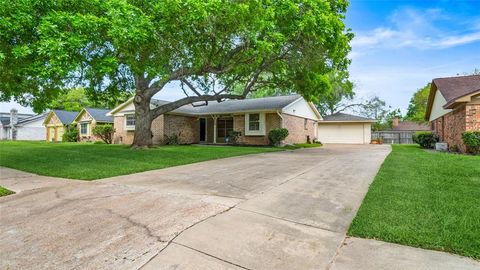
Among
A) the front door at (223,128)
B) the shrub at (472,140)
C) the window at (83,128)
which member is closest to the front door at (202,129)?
the front door at (223,128)

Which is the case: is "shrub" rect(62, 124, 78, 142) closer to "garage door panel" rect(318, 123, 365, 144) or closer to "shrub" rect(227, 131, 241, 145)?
"shrub" rect(227, 131, 241, 145)

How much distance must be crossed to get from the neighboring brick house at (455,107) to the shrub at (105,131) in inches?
942

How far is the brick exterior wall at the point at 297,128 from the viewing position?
63.8 feet

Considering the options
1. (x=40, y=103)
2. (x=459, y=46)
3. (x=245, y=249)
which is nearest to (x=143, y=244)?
(x=245, y=249)

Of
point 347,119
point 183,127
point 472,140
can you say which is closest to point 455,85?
point 472,140

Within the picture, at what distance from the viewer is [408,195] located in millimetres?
4730

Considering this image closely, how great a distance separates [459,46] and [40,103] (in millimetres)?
23954

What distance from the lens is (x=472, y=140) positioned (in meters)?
11.5

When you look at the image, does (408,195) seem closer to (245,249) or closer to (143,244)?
(245,249)

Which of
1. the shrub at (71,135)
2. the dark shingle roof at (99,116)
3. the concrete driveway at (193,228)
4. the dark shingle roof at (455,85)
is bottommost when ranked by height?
the concrete driveway at (193,228)

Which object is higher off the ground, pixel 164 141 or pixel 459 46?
pixel 459 46

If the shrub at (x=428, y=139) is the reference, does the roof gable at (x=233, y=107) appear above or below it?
above

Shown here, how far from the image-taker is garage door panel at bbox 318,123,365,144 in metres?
26.9

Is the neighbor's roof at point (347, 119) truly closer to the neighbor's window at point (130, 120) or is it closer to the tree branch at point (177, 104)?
the tree branch at point (177, 104)
